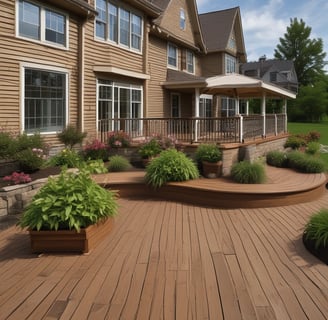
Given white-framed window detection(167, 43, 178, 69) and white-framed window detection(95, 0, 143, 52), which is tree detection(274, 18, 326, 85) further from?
white-framed window detection(95, 0, 143, 52)

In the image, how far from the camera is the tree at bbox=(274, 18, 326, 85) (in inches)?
2601

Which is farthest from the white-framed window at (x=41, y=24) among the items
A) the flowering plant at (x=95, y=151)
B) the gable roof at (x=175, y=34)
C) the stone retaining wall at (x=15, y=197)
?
the gable roof at (x=175, y=34)

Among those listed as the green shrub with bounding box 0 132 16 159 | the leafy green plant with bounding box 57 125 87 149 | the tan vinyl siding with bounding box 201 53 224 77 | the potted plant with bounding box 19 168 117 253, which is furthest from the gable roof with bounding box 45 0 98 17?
the tan vinyl siding with bounding box 201 53 224 77

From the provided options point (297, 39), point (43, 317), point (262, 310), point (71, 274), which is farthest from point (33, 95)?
point (297, 39)

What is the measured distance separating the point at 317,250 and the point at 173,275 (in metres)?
1.97

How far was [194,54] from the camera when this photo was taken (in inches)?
824

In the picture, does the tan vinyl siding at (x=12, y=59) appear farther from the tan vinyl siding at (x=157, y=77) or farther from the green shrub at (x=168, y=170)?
the tan vinyl siding at (x=157, y=77)

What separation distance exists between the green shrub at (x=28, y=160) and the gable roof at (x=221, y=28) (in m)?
17.2

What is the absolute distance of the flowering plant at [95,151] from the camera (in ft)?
36.5

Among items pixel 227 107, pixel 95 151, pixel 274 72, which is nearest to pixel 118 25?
pixel 95 151

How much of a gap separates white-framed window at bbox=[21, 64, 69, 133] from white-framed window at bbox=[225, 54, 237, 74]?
1464 cm

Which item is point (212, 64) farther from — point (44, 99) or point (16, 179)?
point (16, 179)

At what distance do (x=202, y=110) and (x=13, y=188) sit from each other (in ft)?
53.6

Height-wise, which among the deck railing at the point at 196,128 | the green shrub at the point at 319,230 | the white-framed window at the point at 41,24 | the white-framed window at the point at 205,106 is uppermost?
the white-framed window at the point at 41,24
